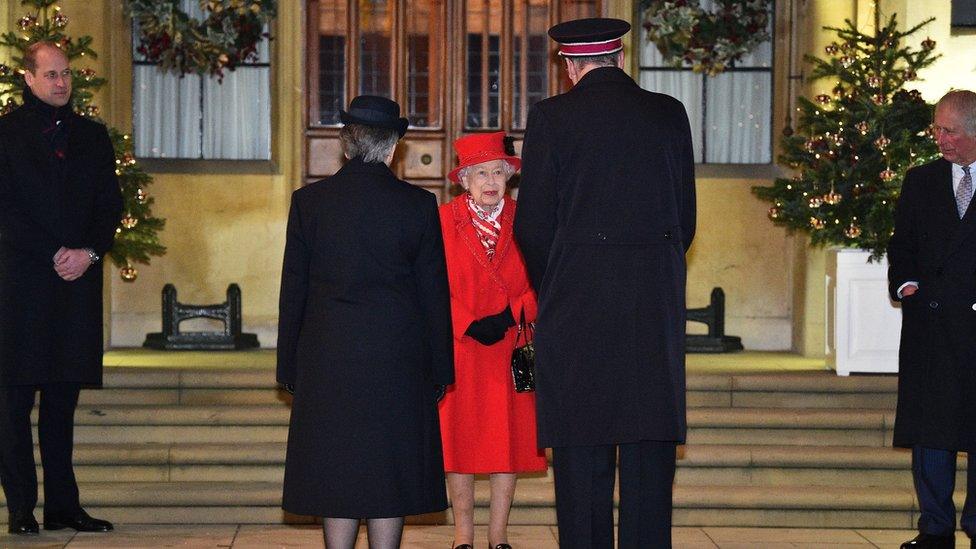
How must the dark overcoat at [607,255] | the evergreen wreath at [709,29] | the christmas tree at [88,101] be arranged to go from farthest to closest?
the evergreen wreath at [709,29] < the christmas tree at [88,101] < the dark overcoat at [607,255]

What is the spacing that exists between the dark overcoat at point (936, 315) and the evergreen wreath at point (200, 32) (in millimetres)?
5856

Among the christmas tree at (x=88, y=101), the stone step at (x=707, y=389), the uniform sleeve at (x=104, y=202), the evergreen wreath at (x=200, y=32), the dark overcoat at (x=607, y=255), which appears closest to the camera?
the dark overcoat at (x=607, y=255)

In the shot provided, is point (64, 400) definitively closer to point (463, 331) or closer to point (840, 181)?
point (463, 331)

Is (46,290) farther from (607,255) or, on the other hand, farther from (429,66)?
(429,66)

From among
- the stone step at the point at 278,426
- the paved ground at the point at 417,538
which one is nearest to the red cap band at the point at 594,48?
the paved ground at the point at 417,538

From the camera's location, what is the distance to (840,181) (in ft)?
30.0

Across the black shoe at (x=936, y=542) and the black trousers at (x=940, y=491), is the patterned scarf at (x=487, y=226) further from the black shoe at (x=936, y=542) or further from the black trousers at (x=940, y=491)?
the black shoe at (x=936, y=542)

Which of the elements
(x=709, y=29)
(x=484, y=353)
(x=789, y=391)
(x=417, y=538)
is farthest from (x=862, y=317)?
(x=484, y=353)

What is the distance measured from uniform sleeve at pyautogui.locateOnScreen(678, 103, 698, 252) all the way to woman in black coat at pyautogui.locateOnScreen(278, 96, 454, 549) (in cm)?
85

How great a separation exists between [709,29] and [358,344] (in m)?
6.72

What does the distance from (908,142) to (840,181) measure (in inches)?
19.0

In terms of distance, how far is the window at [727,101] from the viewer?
1116 cm

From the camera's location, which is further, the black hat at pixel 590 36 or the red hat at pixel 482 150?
the red hat at pixel 482 150

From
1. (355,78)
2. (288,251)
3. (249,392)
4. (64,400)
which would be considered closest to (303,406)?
(288,251)
